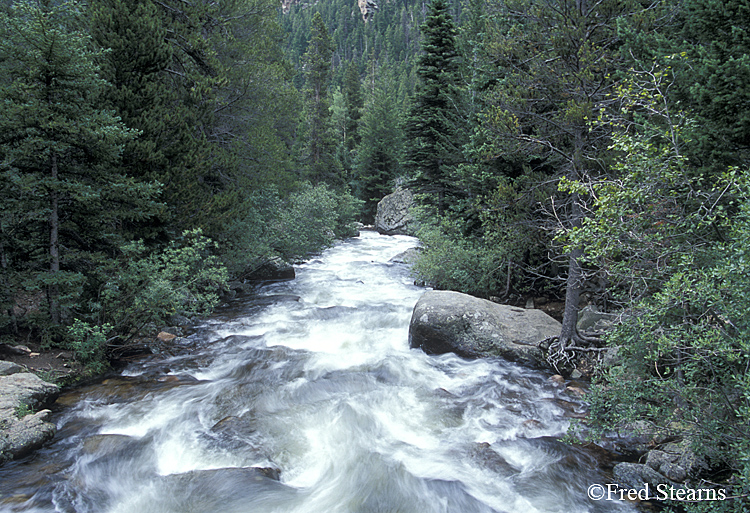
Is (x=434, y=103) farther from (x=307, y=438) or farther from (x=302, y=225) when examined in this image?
(x=307, y=438)

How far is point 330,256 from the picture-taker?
23891 mm

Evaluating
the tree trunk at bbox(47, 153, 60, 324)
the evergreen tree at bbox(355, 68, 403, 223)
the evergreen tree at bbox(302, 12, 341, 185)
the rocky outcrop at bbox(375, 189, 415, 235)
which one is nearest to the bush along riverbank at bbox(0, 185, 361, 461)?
the tree trunk at bbox(47, 153, 60, 324)

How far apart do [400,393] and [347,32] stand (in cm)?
11979

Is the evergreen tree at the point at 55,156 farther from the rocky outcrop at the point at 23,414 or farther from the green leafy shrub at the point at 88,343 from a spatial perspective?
the rocky outcrop at the point at 23,414

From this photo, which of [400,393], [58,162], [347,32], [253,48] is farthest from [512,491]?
[347,32]

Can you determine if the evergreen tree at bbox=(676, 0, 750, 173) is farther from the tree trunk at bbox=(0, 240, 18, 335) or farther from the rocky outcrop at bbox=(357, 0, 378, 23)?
the rocky outcrop at bbox=(357, 0, 378, 23)

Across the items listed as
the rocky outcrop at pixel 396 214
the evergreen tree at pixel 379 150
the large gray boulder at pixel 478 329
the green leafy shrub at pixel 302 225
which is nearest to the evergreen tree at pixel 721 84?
the large gray boulder at pixel 478 329

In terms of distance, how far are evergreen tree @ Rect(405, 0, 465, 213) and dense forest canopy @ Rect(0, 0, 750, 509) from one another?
8.43ft

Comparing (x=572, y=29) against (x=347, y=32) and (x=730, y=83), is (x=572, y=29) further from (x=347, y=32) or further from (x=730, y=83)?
(x=347, y=32)

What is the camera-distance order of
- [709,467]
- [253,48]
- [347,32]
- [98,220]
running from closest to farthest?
[709,467], [98,220], [253,48], [347,32]

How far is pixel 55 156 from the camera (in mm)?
7586

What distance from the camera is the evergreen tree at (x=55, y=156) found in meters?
6.85

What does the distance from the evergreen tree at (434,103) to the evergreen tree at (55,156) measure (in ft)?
47.8

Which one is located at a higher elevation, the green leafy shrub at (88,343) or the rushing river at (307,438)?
the green leafy shrub at (88,343)
